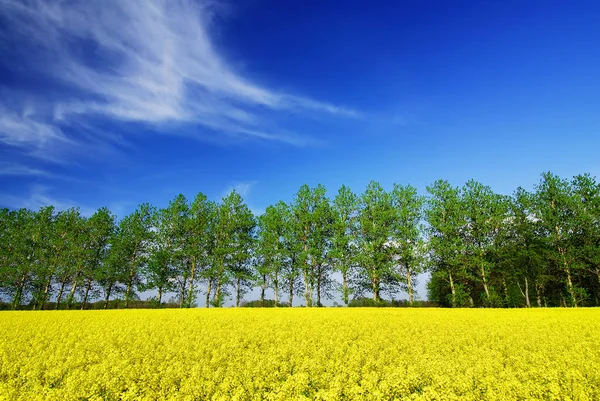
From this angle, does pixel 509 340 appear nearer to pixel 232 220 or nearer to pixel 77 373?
pixel 77 373

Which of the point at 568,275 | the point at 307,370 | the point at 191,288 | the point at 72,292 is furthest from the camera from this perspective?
the point at 72,292

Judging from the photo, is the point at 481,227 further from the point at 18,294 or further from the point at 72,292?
the point at 18,294

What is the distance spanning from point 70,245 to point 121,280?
10.3m

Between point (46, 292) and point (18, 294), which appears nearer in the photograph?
point (18, 294)

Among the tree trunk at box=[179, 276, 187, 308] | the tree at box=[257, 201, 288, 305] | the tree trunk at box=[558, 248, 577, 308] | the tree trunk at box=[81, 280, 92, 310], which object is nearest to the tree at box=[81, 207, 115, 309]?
the tree trunk at box=[81, 280, 92, 310]

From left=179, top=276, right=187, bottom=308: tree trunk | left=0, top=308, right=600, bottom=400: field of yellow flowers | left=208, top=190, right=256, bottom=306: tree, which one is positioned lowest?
left=0, top=308, right=600, bottom=400: field of yellow flowers

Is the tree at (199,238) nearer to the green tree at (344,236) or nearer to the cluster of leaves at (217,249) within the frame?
the cluster of leaves at (217,249)

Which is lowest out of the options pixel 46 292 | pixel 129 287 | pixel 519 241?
pixel 46 292

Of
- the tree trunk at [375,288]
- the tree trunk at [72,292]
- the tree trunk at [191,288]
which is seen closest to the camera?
the tree trunk at [375,288]

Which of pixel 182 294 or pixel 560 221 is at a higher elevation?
pixel 560 221

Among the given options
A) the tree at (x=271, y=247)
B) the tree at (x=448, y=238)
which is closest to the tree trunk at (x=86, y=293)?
the tree at (x=271, y=247)

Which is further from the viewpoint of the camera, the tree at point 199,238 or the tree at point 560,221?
the tree at point 199,238

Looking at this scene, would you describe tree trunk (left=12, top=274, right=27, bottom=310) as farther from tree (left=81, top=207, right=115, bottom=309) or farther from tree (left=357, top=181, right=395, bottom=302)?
tree (left=357, top=181, right=395, bottom=302)

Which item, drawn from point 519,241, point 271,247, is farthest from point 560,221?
point 271,247
